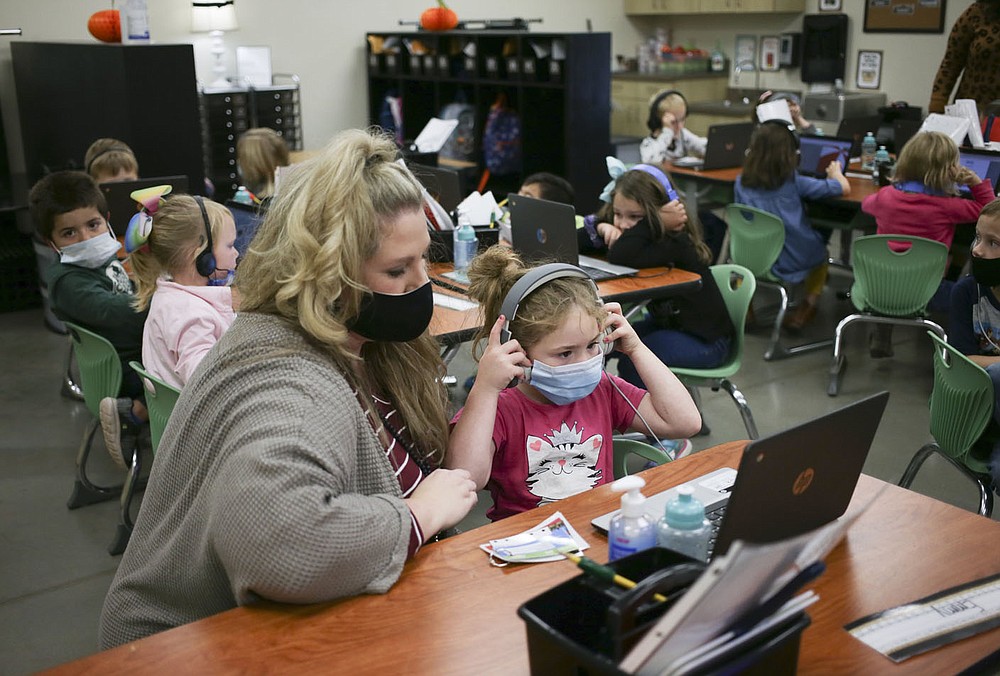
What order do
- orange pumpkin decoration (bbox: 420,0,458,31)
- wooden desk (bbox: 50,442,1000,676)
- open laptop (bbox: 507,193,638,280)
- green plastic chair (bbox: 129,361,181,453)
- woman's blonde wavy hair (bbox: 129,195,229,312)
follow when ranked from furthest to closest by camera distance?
orange pumpkin decoration (bbox: 420,0,458,31) < open laptop (bbox: 507,193,638,280) < woman's blonde wavy hair (bbox: 129,195,229,312) < green plastic chair (bbox: 129,361,181,453) < wooden desk (bbox: 50,442,1000,676)

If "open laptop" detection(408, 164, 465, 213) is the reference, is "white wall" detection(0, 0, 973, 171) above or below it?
above

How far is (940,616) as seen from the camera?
137 centimetres

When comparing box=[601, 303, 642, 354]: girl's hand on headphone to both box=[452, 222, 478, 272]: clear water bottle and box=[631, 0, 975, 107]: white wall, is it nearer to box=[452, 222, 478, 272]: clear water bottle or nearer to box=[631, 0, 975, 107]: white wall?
box=[452, 222, 478, 272]: clear water bottle

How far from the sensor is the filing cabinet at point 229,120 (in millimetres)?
7379

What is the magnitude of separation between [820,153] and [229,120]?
4.35m

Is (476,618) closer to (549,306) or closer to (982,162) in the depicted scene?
(549,306)

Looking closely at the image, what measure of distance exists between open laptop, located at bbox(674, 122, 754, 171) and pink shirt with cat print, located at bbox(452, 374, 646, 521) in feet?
13.8

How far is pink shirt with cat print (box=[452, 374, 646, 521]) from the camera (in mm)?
2070

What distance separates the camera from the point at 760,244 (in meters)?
4.89

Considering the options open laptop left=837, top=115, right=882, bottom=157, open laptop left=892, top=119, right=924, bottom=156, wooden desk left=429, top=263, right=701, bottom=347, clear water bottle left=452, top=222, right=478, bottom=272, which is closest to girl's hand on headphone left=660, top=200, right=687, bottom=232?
wooden desk left=429, top=263, right=701, bottom=347

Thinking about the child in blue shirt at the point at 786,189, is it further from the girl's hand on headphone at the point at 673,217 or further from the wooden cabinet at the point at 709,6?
the wooden cabinet at the point at 709,6

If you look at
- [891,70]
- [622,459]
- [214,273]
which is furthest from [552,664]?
[891,70]

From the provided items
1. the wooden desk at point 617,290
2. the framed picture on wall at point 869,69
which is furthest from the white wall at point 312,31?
the wooden desk at point 617,290

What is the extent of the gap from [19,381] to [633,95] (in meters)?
6.90
